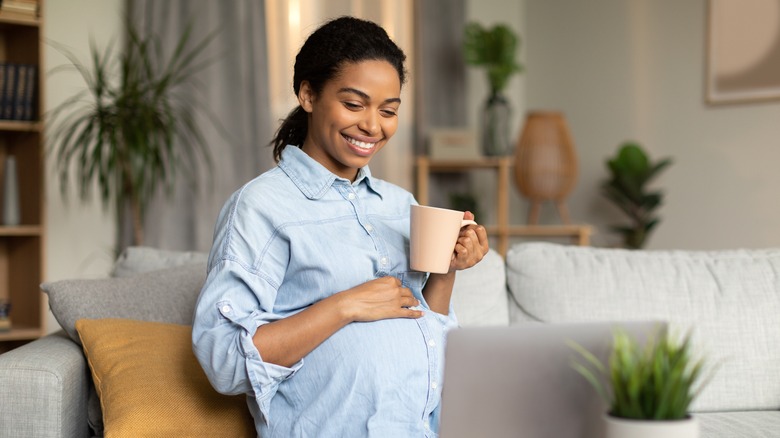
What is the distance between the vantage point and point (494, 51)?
16.5ft

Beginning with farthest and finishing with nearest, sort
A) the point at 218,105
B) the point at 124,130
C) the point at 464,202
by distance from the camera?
the point at 464,202 < the point at 218,105 < the point at 124,130

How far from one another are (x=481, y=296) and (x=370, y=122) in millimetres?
754

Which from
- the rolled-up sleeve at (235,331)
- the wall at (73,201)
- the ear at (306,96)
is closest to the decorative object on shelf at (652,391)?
the rolled-up sleeve at (235,331)

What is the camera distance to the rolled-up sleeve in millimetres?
1315

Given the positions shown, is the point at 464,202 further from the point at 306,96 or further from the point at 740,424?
the point at 306,96

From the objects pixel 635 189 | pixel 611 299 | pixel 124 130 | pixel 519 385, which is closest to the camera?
pixel 519 385

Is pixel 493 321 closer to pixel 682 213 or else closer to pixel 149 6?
pixel 149 6

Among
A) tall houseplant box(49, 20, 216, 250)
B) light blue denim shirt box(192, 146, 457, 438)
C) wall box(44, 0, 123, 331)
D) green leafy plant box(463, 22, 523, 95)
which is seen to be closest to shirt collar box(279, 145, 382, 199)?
light blue denim shirt box(192, 146, 457, 438)

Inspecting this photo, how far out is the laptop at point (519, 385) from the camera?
0.89 meters

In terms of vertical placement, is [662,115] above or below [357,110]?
above

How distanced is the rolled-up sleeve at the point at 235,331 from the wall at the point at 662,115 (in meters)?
3.86

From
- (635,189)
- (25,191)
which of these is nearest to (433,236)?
(25,191)

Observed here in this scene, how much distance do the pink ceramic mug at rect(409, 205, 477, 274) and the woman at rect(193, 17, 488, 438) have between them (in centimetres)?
7

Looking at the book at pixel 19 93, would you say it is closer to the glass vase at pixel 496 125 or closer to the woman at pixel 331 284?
the woman at pixel 331 284
